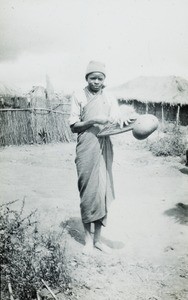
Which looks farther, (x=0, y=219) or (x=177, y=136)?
(x=177, y=136)

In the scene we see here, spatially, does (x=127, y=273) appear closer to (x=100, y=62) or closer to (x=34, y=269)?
(x=34, y=269)

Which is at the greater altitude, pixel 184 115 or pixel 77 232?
pixel 77 232

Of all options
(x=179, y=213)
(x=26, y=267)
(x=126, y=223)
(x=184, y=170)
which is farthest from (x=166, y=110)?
(x=26, y=267)

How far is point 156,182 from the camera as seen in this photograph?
6648 mm

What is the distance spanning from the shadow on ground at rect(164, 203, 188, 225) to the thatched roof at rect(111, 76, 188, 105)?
56.6 feet

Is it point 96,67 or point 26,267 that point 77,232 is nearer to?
point 26,267

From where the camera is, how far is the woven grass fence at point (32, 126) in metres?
10.7

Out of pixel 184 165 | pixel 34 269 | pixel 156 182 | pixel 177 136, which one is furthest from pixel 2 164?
pixel 34 269

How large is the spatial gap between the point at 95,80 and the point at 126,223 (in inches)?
75.1

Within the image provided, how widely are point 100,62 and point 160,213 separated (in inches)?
94.2

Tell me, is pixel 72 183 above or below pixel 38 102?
below

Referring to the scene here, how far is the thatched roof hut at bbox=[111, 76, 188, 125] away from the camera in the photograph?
22.0m

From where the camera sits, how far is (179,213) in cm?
470

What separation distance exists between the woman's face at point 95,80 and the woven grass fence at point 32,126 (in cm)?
777
